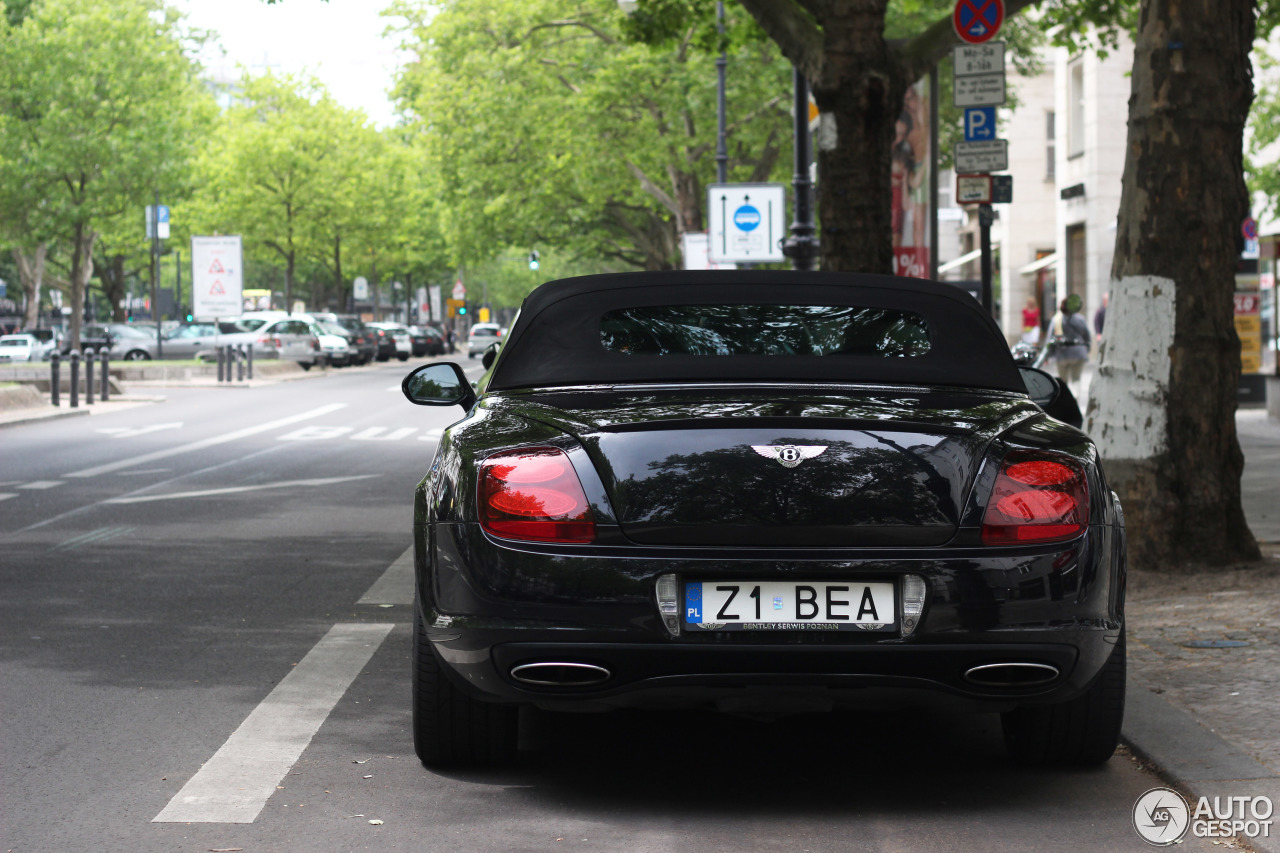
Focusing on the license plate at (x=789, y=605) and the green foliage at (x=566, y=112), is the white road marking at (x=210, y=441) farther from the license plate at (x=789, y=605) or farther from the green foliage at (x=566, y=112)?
the green foliage at (x=566, y=112)

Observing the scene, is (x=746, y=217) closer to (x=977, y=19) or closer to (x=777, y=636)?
(x=977, y=19)

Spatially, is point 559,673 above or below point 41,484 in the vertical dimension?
above

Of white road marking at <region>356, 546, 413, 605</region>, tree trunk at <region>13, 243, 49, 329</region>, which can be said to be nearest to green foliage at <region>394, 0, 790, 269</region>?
tree trunk at <region>13, 243, 49, 329</region>

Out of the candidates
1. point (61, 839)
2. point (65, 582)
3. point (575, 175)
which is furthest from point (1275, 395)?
point (575, 175)

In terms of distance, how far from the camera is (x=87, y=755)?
5117 millimetres

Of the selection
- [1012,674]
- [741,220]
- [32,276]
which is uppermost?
[32,276]

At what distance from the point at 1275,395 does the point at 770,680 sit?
61.4 feet

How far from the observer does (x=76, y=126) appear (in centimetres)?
4500

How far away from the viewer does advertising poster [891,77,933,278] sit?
1741 cm

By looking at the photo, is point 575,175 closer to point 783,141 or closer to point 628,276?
point 783,141

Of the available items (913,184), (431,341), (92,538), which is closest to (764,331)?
(92,538)

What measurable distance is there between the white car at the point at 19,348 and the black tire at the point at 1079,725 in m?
53.7

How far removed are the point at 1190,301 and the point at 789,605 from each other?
15.9ft

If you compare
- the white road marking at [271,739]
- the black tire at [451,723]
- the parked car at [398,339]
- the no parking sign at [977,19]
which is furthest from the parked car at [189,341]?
the black tire at [451,723]
